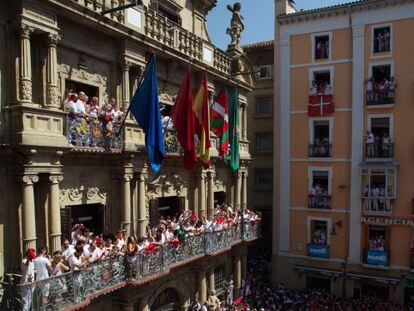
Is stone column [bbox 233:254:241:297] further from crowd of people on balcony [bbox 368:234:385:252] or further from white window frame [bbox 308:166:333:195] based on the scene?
crowd of people on balcony [bbox 368:234:385:252]

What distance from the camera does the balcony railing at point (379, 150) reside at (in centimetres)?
2547

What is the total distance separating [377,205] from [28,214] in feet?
68.8

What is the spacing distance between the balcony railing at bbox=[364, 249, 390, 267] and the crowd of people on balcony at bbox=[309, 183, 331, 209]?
A: 384cm

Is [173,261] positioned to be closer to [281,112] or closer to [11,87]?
[11,87]

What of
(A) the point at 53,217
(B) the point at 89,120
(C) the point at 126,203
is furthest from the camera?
(C) the point at 126,203

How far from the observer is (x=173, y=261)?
1748 centimetres

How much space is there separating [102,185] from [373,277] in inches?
727

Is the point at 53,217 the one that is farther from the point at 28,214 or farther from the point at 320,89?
the point at 320,89

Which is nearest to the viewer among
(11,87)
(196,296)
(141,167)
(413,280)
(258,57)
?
(11,87)

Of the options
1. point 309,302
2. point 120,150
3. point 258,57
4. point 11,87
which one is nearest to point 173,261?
point 120,150

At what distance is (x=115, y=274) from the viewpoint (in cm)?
1442

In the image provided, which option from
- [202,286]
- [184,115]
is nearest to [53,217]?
[184,115]

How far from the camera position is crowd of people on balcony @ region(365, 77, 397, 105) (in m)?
25.4

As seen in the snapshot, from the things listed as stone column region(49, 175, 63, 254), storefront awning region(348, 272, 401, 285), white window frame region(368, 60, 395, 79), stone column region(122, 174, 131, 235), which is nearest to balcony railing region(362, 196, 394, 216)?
storefront awning region(348, 272, 401, 285)
